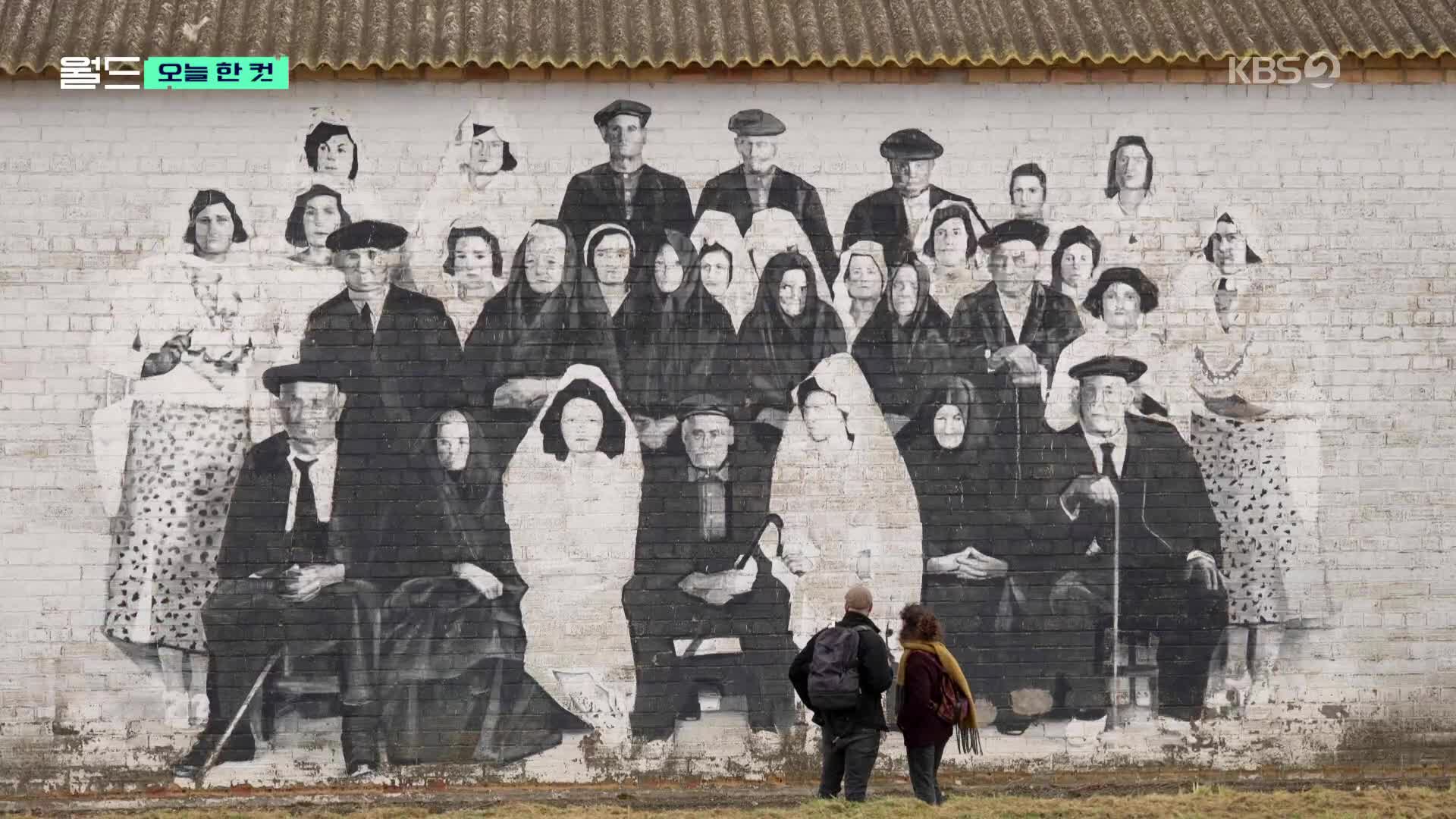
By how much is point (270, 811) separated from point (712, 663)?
2929 mm

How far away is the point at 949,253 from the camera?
11.2 metres

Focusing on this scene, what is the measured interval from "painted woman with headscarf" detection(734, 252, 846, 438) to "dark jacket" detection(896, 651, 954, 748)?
2.50 m

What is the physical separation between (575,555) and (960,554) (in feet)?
8.38

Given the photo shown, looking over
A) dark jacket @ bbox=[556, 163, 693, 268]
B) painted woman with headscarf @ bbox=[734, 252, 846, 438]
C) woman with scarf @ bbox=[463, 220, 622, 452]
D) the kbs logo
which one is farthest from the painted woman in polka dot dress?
the kbs logo

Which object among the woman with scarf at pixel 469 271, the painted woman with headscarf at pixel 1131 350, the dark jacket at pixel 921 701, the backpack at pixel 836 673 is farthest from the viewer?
the painted woman with headscarf at pixel 1131 350

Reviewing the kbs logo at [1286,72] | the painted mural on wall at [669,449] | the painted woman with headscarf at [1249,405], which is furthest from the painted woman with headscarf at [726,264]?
the kbs logo at [1286,72]

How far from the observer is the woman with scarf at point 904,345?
36.6 ft

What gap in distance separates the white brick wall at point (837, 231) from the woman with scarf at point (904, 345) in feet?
2.26

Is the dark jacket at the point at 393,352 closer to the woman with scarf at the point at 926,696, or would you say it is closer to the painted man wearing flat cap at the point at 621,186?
the painted man wearing flat cap at the point at 621,186

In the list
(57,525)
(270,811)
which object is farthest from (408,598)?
(57,525)

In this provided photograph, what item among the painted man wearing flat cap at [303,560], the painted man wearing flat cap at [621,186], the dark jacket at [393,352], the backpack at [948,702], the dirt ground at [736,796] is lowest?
the dirt ground at [736,796]

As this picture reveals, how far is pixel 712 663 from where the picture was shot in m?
11.1

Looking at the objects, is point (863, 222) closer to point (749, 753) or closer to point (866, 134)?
point (866, 134)

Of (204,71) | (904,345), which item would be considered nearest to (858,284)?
(904,345)
